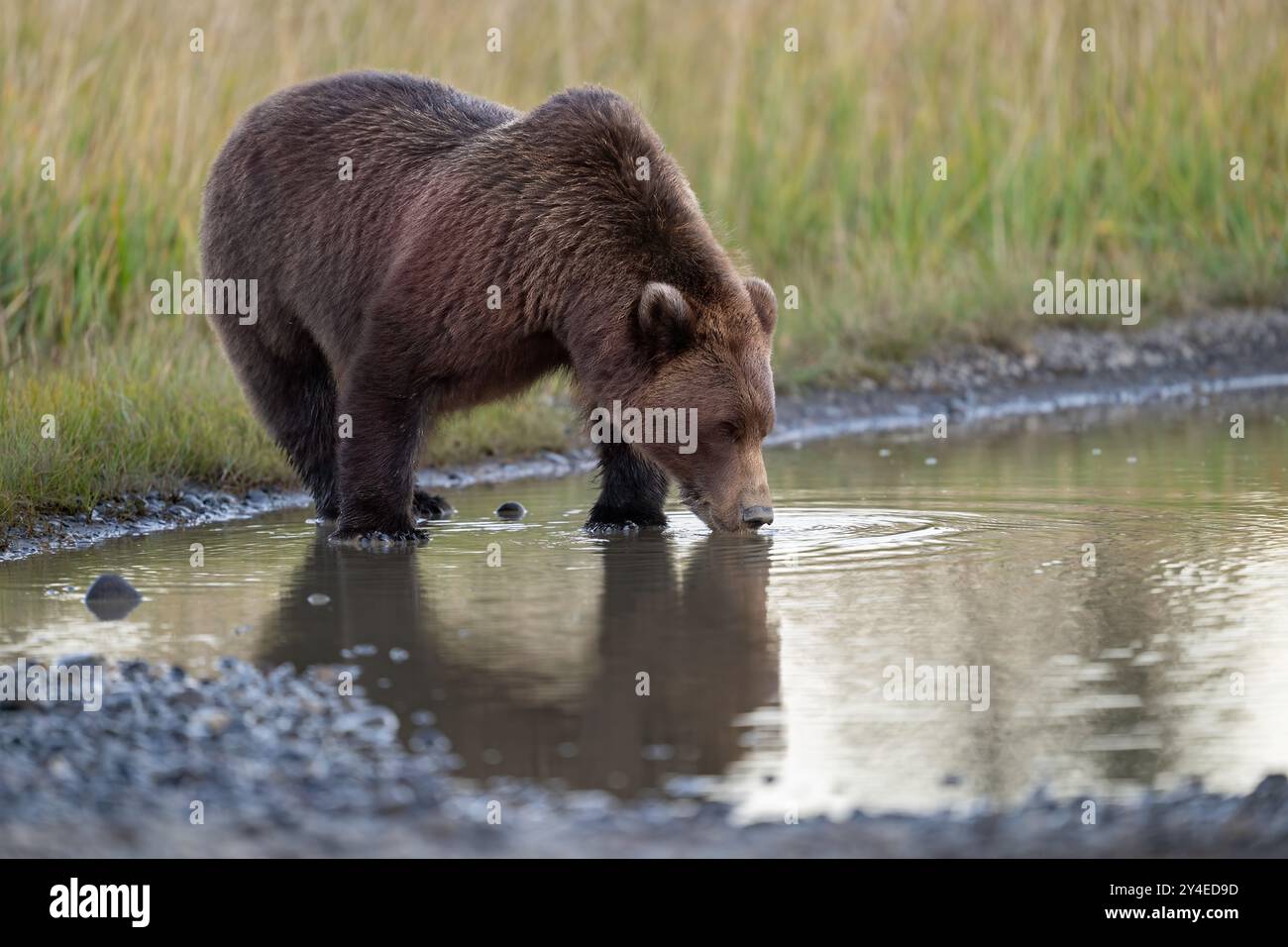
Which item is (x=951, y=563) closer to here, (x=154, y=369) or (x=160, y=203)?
(x=154, y=369)

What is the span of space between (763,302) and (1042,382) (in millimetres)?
5664

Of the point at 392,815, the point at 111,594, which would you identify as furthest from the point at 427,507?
the point at 392,815

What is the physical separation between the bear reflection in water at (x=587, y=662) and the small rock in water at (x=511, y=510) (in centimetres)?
105

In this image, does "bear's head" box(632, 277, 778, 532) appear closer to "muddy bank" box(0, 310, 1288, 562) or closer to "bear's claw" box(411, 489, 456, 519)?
"bear's claw" box(411, 489, 456, 519)

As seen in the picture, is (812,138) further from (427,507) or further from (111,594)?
(111,594)

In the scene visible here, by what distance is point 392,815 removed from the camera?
12.9ft

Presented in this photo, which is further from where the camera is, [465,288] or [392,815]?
[465,288]

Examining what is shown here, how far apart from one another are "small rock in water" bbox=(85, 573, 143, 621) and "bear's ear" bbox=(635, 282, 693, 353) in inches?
78.7

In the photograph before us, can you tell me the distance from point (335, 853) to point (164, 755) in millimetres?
781

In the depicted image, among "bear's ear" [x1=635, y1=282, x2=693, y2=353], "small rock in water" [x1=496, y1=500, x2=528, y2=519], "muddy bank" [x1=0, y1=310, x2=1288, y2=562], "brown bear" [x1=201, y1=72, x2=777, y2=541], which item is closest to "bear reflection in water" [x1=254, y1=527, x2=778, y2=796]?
"brown bear" [x1=201, y1=72, x2=777, y2=541]

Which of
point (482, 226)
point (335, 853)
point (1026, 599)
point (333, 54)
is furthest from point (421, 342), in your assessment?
point (333, 54)

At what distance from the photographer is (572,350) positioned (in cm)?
712

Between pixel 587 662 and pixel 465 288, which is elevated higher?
pixel 465 288

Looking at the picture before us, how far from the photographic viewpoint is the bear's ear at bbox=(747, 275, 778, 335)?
702 centimetres
